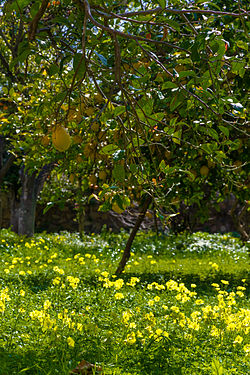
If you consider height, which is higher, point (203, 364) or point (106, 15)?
point (106, 15)

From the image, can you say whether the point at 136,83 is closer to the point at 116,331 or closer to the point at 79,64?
the point at 79,64

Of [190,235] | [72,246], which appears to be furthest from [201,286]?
[190,235]

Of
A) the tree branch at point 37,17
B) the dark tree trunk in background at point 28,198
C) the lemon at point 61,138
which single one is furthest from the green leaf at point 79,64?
the dark tree trunk in background at point 28,198

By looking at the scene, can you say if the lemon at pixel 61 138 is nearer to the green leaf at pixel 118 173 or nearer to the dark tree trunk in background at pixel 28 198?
the green leaf at pixel 118 173

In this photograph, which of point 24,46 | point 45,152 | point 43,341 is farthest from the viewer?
point 45,152

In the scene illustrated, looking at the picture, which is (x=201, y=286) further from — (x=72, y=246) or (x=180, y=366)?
(x=72, y=246)

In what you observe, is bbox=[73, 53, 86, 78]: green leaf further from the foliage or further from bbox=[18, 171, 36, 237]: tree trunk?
bbox=[18, 171, 36, 237]: tree trunk

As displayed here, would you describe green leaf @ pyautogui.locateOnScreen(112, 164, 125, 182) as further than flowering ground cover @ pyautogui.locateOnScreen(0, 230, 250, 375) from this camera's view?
No

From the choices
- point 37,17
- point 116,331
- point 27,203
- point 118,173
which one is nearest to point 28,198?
point 27,203

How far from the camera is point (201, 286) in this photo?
17.4ft

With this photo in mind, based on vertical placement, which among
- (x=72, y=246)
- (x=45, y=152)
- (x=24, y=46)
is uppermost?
(x=24, y=46)

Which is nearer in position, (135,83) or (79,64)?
(79,64)

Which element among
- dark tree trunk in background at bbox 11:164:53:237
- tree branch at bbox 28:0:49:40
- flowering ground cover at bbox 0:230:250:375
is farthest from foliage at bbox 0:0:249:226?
dark tree trunk in background at bbox 11:164:53:237

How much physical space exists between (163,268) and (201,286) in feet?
4.33
